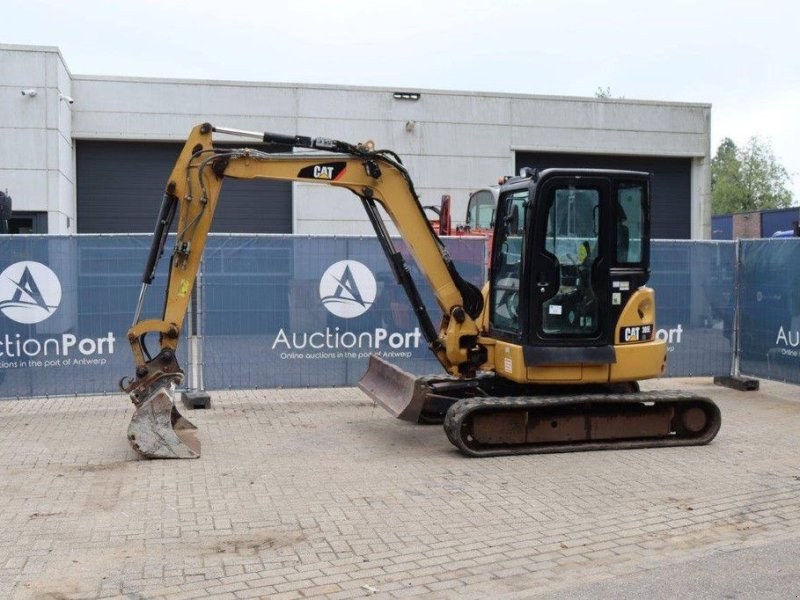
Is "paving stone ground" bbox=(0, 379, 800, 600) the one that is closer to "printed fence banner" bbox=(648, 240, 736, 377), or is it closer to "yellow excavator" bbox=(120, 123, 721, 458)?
"yellow excavator" bbox=(120, 123, 721, 458)

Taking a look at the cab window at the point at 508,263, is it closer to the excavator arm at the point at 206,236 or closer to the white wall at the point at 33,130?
the excavator arm at the point at 206,236

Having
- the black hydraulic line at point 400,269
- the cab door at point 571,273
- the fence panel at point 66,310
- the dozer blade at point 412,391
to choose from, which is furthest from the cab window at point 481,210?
the cab door at point 571,273

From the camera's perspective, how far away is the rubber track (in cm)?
888

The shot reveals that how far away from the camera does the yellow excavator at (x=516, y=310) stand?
8.95 m

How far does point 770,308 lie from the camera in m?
13.1

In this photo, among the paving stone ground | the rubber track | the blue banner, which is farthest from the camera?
the blue banner

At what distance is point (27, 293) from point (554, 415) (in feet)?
21.7

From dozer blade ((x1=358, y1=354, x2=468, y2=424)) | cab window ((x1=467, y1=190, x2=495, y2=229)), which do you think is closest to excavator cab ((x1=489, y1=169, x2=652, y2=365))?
dozer blade ((x1=358, y1=354, x2=468, y2=424))

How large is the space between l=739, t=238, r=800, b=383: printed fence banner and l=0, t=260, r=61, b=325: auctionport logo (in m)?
9.51

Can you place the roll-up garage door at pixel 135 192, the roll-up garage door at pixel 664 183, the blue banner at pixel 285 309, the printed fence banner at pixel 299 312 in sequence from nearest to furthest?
the blue banner at pixel 285 309 → the printed fence banner at pixel 299 312 → the roll-up garage door at pixel 135 192 → the roll-up garage door at pixel 664 183

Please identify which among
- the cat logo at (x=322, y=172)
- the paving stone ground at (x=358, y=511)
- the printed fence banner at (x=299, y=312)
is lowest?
the paving stone ground at (x=358, y=511)

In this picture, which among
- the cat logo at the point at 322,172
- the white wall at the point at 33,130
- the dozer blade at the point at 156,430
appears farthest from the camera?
the white wall at the point at 33,130

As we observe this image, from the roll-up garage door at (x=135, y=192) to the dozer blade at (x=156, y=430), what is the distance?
49.6ft

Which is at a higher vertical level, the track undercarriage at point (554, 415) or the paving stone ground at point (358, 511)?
the track undercarriage at point (554, 415)
